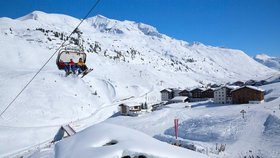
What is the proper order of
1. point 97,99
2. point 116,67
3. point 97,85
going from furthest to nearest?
point 116,67 → point 97,85 → point 97,99

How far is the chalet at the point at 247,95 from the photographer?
47906 mm

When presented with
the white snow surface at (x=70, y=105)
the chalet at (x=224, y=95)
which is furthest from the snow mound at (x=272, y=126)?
the chalet at (x=224, y=95)

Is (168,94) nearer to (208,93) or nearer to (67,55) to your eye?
(208,93)

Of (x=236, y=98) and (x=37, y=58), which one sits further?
(x=37, y=58)

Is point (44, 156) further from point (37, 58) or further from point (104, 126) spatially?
point (37, 58)

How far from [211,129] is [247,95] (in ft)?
84.9

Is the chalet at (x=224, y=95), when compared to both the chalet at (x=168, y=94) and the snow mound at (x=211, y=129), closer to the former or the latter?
the snow mound at (x=211, y=129)

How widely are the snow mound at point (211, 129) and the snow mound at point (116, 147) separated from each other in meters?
19.7

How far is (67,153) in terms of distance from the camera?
21.6ft

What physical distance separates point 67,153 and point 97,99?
62.0 m

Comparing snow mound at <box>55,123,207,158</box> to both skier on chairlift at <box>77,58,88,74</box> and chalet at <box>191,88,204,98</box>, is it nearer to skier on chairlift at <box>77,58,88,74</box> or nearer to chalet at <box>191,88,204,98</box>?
skier on chairlift at <box>77,58,88,74</box>

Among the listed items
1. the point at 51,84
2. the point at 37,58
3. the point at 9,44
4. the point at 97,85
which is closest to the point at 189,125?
the point at 51,84

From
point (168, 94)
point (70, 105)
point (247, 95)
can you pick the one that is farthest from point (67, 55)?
point (168, 94)

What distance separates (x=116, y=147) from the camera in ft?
20.9
